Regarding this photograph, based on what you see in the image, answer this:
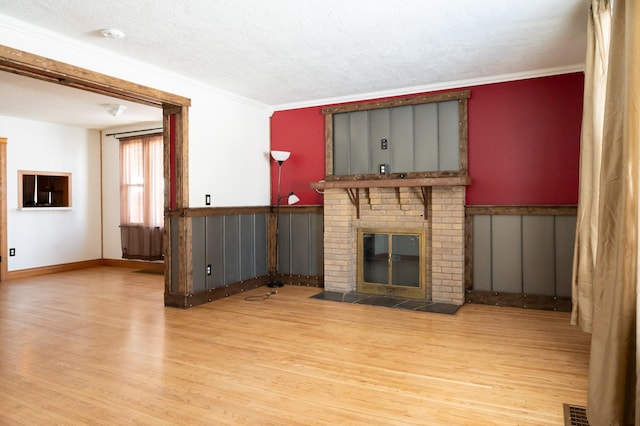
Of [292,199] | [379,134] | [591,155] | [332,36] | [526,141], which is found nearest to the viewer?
[591,155]

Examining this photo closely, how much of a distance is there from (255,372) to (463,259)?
9.25 feet

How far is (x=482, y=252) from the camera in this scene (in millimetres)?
4875

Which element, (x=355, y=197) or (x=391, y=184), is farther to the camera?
(x=355, y=197)

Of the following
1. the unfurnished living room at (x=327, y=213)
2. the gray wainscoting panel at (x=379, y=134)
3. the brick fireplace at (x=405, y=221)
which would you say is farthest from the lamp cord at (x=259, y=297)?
the gray wainscoting panel at (x=379, y=134)

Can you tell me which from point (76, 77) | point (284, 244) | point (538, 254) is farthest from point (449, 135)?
point (76, 77)

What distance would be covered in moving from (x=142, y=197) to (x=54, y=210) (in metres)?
1.44

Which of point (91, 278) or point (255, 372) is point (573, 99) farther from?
point (91, 278)

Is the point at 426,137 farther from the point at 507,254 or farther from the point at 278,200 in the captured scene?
the point at 278,200

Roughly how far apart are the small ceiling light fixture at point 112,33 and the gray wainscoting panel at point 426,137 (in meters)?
3.19

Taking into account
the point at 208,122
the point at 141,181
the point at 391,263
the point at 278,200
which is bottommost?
the point at 391,263

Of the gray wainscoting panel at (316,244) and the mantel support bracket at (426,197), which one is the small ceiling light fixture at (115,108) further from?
the mantel support bracket at (426,197)

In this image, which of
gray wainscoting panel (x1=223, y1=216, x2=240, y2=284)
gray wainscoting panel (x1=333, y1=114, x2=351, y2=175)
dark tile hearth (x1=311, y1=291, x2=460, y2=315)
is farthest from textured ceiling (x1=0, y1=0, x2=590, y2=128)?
dark tile hearth (x1=311, y1=291, x2=460, y2=315)

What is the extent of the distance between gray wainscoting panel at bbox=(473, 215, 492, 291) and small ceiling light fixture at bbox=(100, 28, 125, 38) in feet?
12.6

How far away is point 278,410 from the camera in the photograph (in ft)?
7.87
